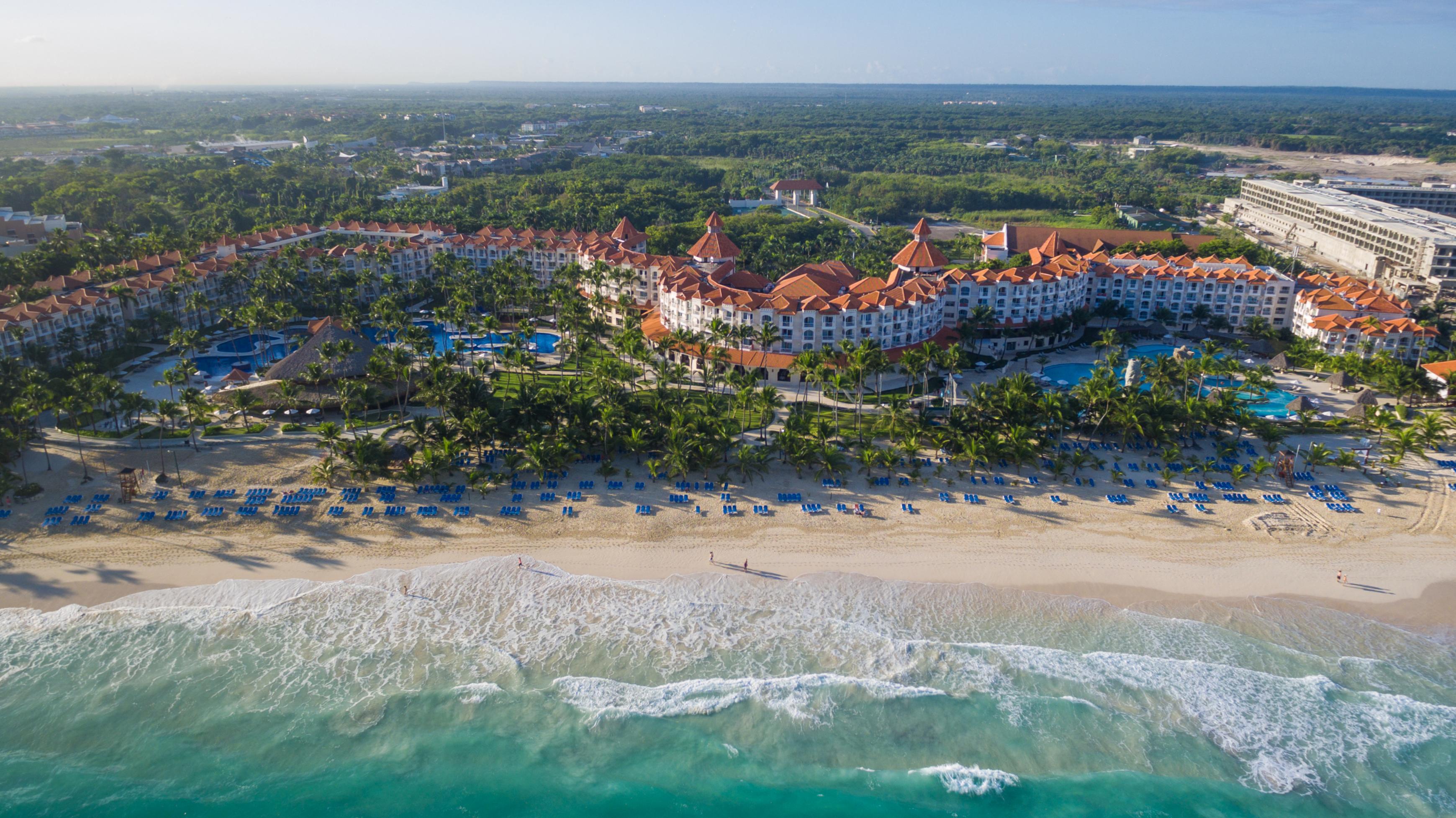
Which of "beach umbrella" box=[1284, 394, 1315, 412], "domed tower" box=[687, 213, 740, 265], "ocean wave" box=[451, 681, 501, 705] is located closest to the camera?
"ocean wave" box=[451, 681, 501, 705]

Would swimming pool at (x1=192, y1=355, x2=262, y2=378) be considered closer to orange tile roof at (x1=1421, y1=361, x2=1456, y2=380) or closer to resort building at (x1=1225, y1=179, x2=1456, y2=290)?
orange tile roof at (x1=1421, y1=361, x2=1456, y2=380)

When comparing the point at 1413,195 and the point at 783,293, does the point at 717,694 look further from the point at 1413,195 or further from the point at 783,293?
the point at 1413,195

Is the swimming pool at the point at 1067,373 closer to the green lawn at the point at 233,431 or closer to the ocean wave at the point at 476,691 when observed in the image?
the ocean wave at the point at 476,691

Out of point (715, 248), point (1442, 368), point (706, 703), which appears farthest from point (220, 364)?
point (1442, 368)

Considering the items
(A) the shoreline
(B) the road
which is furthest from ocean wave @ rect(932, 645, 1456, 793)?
(B) the road

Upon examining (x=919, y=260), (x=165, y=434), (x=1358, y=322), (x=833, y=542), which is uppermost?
(x=919, y=260)

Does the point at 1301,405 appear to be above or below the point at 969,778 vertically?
above

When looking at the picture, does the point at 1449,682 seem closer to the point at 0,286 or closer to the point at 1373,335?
the point at 1373,335
